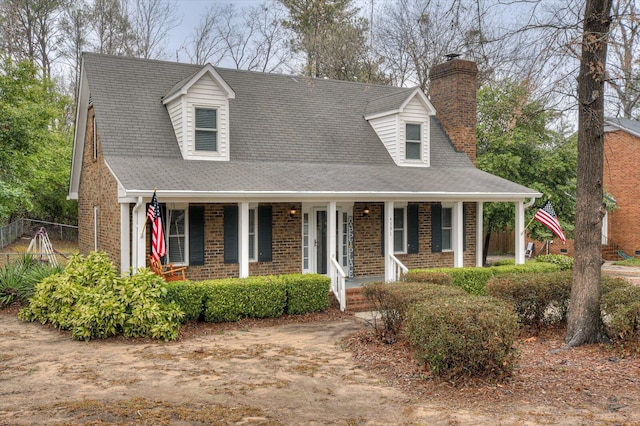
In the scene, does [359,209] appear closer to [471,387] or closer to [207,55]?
[471,387]

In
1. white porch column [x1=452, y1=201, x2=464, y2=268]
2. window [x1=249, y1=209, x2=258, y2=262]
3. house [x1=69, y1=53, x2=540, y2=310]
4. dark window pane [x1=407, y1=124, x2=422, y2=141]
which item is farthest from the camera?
dark window pane [x1=407, y1=124, x2=422, y2=141]

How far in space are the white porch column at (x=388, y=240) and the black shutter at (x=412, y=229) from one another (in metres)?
1.60

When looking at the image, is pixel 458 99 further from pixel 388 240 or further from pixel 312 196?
pixel 312 196

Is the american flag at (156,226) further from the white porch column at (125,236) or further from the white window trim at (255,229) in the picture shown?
the white window trim at (255,229)

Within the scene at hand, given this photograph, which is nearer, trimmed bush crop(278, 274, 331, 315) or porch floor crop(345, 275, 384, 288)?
trimmed bush crop(278, 274, 331, 315)

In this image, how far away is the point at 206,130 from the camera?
14.4 m

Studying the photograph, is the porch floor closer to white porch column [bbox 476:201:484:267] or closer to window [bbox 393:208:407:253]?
window [bbox 393:208:407:253]

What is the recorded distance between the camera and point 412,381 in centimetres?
714

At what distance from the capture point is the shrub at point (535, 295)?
9641 millimetres

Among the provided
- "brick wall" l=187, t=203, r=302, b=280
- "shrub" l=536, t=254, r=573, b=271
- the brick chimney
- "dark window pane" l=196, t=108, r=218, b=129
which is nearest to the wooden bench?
"brick wall" l=187, t=203, r=302, b=280

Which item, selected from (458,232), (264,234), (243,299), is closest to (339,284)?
(264,234)

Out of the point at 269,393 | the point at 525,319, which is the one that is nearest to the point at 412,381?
the point at 269,393

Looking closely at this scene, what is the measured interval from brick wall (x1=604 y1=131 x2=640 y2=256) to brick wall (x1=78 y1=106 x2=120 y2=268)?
72.4 ft

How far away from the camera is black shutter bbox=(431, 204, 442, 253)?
16562 mm
